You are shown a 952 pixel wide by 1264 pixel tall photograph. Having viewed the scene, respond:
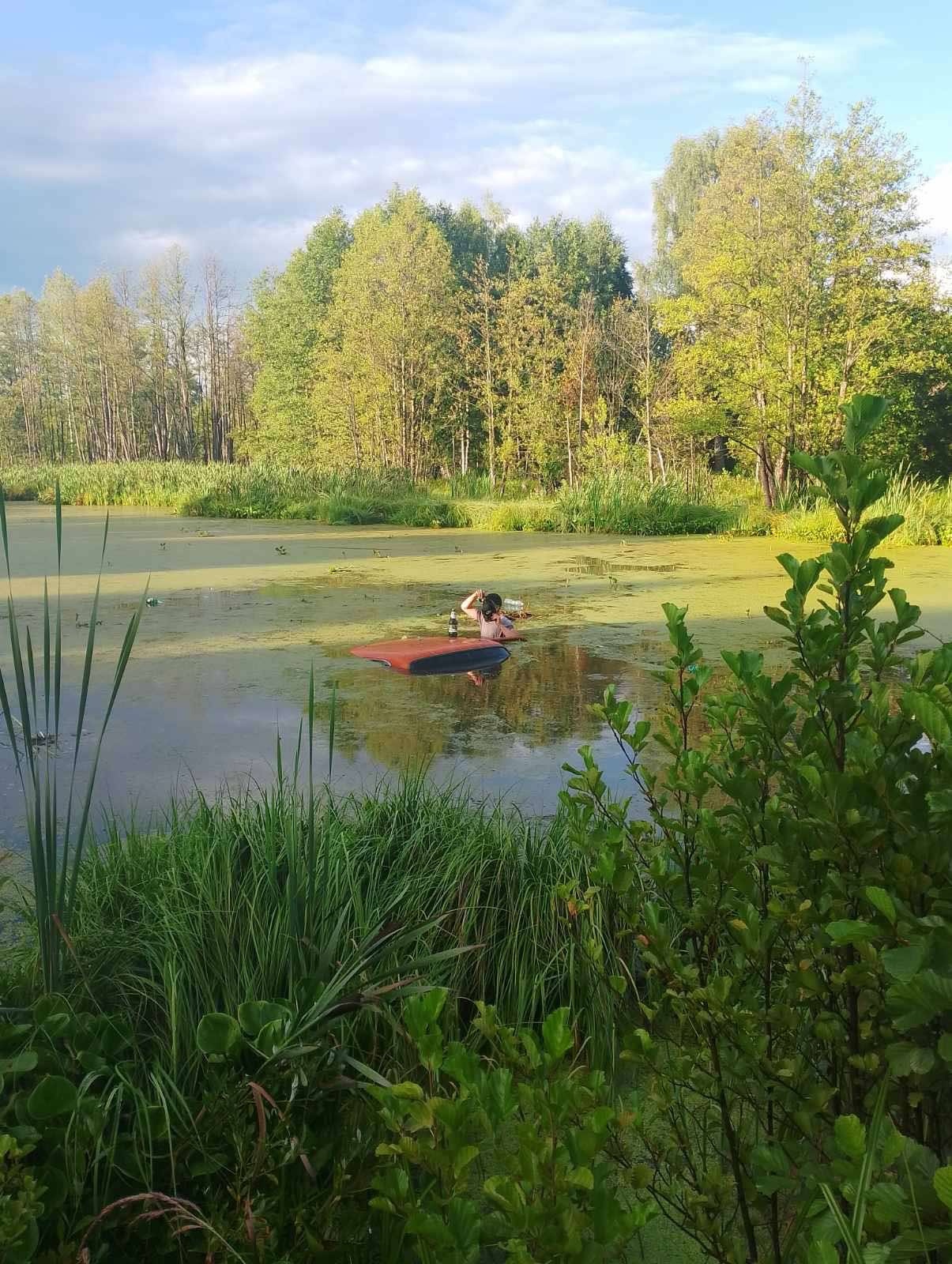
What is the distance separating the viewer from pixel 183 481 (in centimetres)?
1747

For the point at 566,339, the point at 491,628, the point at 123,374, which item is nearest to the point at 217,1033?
the point at 491,628

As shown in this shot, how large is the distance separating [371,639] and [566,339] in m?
15.6

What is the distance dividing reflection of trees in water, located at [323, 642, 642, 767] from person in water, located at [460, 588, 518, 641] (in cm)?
25

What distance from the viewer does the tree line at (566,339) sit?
1326cm

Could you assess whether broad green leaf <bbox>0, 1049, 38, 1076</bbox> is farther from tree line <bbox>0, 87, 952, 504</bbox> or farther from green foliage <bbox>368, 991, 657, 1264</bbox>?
tree line <bbox>0, 87, 952, 504</bbox>

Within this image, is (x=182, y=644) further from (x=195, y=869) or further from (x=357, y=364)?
(x=357, y=364)

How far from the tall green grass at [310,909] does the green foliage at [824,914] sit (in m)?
0.41

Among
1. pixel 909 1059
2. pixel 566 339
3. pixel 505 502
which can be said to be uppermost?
pixel 566 339

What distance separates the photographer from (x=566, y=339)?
19.4 metres

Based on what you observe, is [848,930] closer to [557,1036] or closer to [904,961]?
[904,961]

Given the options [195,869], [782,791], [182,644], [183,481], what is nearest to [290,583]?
[182,644]

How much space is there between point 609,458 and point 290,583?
10.8 meters

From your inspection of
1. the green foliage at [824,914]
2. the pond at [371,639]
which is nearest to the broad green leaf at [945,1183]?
the green foliage at [824,914]

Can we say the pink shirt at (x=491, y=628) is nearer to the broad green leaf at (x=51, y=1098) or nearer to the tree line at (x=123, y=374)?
the broad green leaf at (x=51, y=1098)
